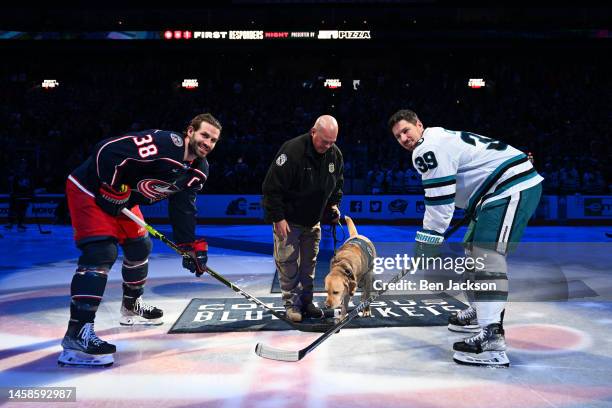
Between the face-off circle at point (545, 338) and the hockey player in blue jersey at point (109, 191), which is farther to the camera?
the face-off circle at point (545, 338)

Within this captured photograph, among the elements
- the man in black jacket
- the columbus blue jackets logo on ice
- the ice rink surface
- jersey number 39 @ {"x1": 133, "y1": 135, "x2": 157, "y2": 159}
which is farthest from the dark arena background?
jersey number 39 @ {"x1": 133, "y1": 135, "x2": 157, "y2": 159}

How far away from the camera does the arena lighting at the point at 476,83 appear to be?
88.4 feet

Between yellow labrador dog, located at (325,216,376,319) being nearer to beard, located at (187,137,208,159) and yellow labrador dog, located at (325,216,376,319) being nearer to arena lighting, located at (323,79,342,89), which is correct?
beard, located at (187,137,208,159)

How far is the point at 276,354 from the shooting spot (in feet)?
13.3

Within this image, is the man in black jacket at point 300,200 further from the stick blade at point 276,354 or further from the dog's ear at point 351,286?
the stick blade at point 276,354

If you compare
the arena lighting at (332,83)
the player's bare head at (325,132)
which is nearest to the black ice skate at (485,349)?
the player's bare head at (325,132)

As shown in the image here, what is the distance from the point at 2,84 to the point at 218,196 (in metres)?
16.8

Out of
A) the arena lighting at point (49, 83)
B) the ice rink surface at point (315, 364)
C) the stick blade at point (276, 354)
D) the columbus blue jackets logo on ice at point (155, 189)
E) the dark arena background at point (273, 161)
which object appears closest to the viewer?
the ice rink surface at point (315, 364)

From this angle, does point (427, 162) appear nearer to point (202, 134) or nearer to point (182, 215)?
point (202, 134)

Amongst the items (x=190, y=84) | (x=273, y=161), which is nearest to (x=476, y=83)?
(x=190, y=84)

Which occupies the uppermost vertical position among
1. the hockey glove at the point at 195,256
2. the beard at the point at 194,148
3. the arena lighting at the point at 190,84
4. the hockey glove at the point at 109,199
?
the arena lighting at the point at 190,84

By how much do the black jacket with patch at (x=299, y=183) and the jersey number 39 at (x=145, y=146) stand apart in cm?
120

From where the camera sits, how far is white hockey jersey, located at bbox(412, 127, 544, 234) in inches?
159

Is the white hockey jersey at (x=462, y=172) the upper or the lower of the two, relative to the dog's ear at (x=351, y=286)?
upper
